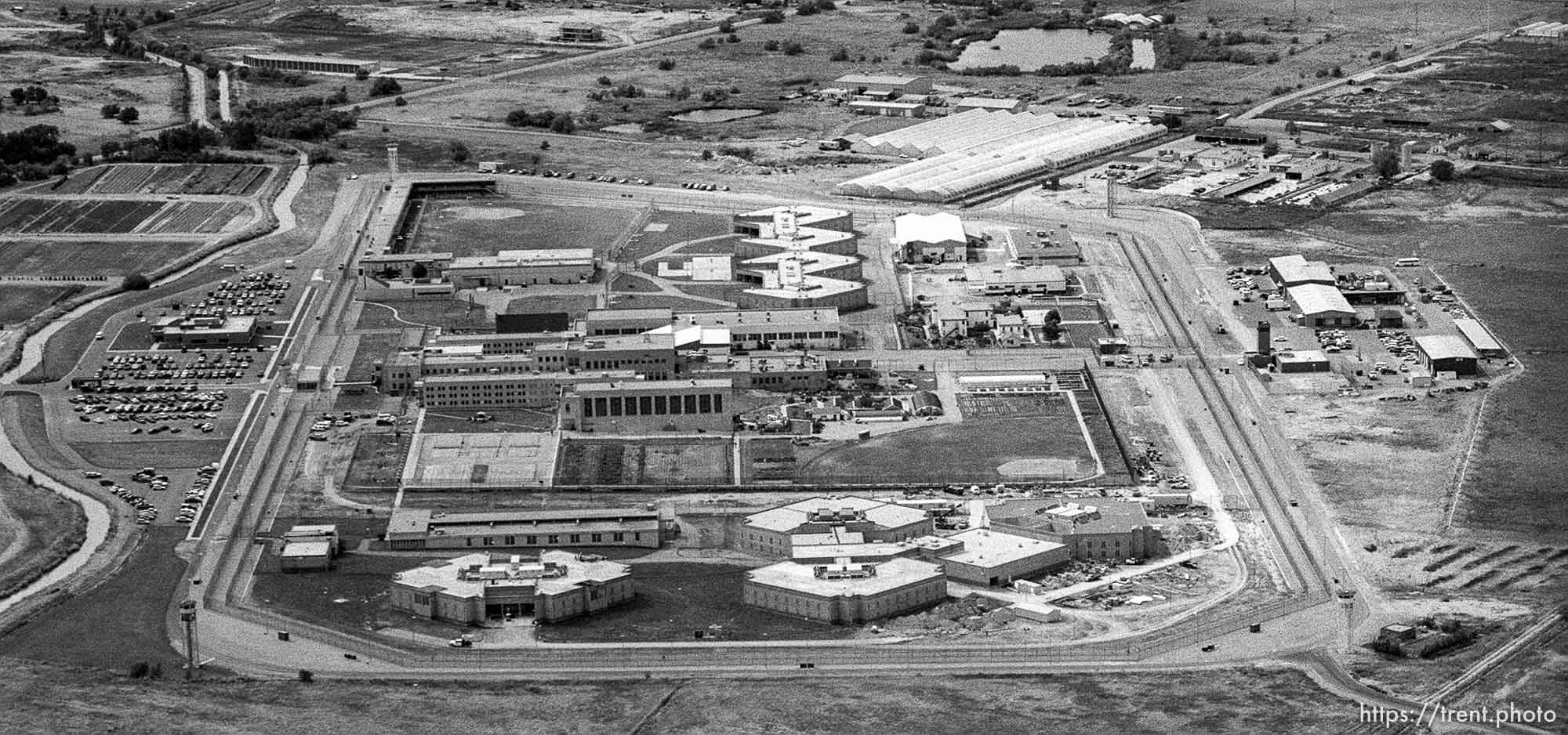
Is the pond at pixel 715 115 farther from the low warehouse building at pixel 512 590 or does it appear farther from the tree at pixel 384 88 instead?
the low warehouse building at pixel 512 590

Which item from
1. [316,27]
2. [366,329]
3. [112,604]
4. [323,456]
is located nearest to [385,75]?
[316,27]

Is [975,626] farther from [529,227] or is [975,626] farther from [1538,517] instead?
[529,227]

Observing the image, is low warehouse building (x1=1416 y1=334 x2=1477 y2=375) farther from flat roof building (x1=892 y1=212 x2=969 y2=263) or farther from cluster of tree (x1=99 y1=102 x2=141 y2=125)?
cluster of tree (x1=99 y1=102 x2=141 y2=125)

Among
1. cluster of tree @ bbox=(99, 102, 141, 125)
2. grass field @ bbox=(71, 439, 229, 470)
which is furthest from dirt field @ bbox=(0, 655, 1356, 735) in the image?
cluster of tree @ bbox=(99, 102, 141, 125)

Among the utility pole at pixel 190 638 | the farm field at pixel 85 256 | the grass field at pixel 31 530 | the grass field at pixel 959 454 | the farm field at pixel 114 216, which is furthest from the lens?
the farm field at pixel 114 216

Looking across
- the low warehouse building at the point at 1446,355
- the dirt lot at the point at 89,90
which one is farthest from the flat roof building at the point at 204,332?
the low warehouse building at the point at 1446,355

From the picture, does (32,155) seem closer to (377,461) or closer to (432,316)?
(432,316)
